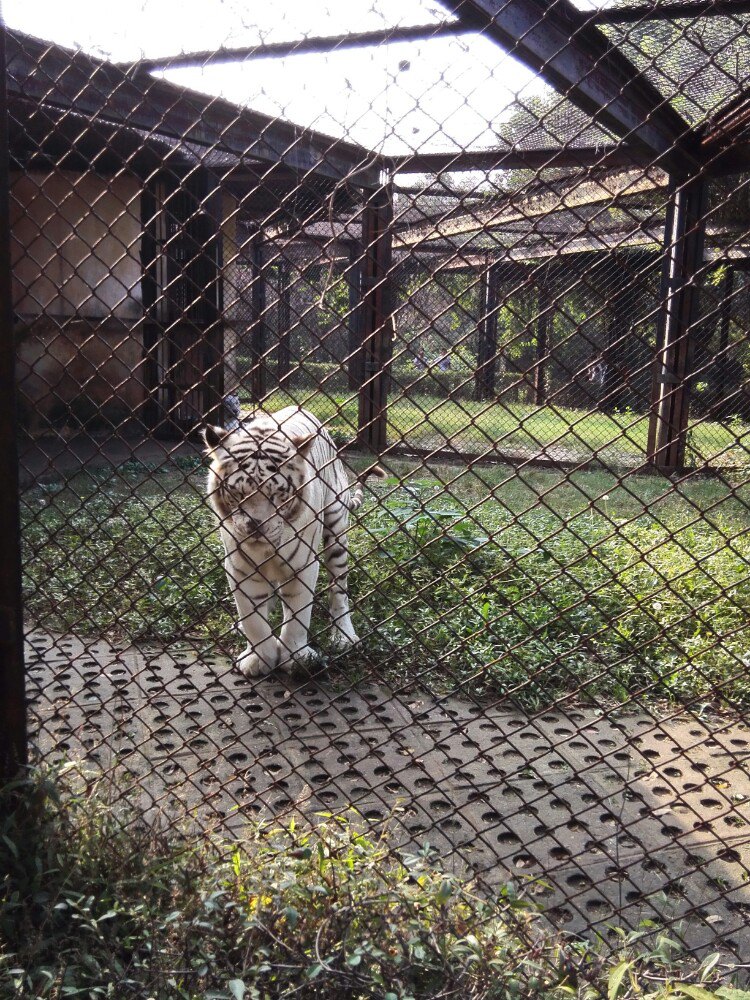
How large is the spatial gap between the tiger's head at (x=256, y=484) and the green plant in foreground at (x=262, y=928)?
5.11 ft

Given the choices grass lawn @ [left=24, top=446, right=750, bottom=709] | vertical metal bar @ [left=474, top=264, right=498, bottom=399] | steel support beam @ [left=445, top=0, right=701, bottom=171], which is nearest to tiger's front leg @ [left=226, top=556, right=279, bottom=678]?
grass lawn @ [left=24, top=446, right=750, bottom=709]

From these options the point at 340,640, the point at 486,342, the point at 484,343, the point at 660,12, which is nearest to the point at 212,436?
the point at 340,640

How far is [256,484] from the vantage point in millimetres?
3682

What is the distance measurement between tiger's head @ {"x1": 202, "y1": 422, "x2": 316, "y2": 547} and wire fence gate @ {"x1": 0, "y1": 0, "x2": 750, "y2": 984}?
0.86 feet

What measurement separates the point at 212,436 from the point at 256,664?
3.72 feet

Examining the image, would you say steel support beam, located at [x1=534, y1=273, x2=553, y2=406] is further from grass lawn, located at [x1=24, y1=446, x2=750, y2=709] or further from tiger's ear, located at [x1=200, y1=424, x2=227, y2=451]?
tiger's ear, located at [x1=200, y1=424, x2=227, y2=451]

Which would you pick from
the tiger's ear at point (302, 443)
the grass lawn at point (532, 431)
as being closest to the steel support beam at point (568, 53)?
the tiger's ear at point (302, 443)

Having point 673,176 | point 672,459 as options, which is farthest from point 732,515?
point 673,176

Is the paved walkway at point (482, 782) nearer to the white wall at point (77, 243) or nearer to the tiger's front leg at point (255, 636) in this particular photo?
the tiger's front leg at point (255, 636)

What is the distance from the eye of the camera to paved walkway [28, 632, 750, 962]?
2191mm

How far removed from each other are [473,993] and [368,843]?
504 millimetres

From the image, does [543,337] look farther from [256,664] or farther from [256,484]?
[256,664]

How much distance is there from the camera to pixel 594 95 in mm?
3680

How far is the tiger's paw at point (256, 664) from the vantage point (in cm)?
379
